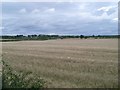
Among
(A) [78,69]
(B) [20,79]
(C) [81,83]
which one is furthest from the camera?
(A) [78,69]

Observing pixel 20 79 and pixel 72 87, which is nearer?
pixel 20 79

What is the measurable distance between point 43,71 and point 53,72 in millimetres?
641

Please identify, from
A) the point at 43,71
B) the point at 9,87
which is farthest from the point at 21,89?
the point at 43,71

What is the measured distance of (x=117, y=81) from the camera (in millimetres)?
11523

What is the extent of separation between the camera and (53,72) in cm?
1387

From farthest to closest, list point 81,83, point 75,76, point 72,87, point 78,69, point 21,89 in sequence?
point 78,69 < point 75,76 < point 81,83 < point 72,87 < point 21,89

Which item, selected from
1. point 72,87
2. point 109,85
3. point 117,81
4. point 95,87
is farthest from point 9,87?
point 117,81

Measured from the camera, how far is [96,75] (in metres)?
13.1

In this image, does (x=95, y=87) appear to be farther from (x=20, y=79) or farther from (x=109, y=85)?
(x=20, y=79)

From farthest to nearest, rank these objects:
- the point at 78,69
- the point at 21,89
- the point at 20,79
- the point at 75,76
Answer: the point at 78,69
the point at 75,76
the point at 20,79
the point at 21,89

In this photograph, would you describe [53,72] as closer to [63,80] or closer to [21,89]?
[63,80]

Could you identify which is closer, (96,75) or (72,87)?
(72,87)

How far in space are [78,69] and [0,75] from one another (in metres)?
5.39

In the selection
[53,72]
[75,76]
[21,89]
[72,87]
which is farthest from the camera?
[53,72]
